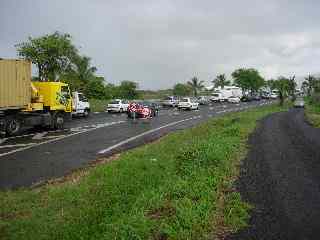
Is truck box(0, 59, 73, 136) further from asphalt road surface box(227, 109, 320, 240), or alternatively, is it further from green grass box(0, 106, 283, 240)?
asphalt road surface box(227, 109, 320, 240)

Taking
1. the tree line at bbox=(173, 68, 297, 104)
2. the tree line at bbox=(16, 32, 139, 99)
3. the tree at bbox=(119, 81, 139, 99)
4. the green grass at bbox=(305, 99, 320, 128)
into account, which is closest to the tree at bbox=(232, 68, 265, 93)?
the tree line at bbox=(173, 68, 297, 104)

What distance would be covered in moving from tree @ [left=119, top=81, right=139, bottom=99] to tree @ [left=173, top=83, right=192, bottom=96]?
31976mm

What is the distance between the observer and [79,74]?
2055 inches

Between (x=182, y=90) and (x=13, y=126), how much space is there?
9790 centimetres

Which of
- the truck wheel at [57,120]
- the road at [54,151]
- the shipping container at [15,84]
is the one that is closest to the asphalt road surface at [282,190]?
the road at [54,151]

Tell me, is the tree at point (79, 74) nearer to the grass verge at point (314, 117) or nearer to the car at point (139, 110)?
the car at point (139, 110)

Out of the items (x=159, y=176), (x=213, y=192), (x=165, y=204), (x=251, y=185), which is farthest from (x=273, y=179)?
(x=165, y=204)

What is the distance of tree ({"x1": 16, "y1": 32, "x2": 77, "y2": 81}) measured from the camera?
41.8 meters

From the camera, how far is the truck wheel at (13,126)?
21.5 m

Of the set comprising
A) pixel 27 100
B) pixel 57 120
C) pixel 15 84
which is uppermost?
pixel 15 84

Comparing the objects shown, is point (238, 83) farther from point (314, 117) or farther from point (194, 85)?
point (314, 117)

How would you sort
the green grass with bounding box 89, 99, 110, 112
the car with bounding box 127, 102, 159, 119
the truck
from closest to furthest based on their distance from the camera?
1. the truck
2. the car with bounding box 127, 102, 159, 119
3. the green grass with bounding box 89, 99, 110, 112

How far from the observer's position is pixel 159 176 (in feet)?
36.8

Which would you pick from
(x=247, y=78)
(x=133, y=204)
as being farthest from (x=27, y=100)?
(x=247, y=78)
